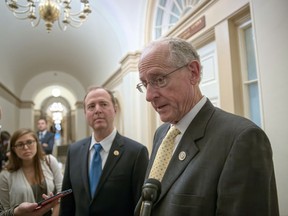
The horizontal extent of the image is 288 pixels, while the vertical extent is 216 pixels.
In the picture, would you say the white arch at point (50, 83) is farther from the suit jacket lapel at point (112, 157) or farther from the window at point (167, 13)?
the suit jacket lapel at point (112, 157)

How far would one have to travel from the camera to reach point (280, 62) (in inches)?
84.7

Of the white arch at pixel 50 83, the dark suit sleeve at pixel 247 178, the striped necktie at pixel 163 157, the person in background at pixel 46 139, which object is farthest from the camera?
the white arch at pixel 50 83

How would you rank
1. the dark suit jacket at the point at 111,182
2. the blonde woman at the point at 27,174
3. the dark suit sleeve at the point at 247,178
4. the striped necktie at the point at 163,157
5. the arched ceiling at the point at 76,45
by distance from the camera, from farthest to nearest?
the arched ceiling at the point at 76,45, the blonde woman at the point at 27,174, the dark suit jacket at the point at 111,182, the striped necktie at the point at 163,157, the dark suit sleeve at the point at 247,178

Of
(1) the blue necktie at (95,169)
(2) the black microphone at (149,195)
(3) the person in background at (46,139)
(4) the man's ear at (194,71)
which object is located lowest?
(2) the black microphone at (149,195)

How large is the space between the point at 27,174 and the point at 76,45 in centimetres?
804

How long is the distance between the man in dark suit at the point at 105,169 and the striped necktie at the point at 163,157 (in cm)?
70

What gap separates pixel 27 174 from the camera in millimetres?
2570

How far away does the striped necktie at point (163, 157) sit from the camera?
128 cm

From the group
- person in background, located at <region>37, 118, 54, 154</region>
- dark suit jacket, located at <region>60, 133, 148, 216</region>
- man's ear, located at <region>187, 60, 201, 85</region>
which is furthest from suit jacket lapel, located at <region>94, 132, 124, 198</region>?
person in background, located at <region>37, 118, 54, 154</region>

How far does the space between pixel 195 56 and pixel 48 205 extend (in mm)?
1440

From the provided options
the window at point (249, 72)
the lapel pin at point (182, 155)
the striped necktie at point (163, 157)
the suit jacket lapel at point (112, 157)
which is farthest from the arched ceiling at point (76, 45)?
the lapel pin at point (182, 155)

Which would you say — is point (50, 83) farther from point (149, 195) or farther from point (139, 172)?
point (149, 195)

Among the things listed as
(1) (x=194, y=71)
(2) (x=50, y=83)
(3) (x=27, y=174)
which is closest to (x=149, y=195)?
(1) (x=194, y=71)

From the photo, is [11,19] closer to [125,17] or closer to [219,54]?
[125,17]
